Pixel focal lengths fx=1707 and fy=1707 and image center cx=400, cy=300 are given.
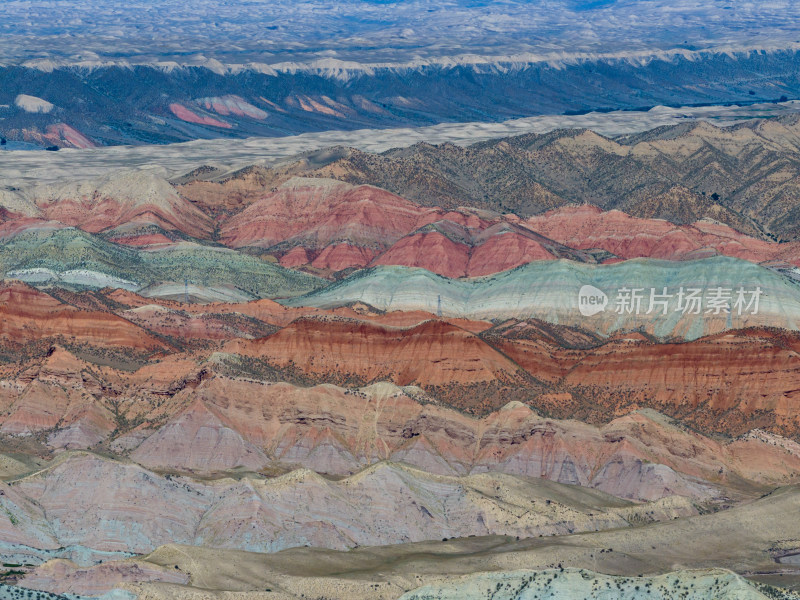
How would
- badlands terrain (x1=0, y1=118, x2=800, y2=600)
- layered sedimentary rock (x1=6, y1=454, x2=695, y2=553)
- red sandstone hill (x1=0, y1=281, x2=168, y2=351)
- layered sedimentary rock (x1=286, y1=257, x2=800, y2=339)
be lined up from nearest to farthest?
badlands terrain (x1=0, y1=118, x2=800, y2=600)
layered sedimentary rock (x1=6, y1=454, x2=695, y2=553)
red sandstone hill (x1=0, y1=281, x2=168, y2=351)
layered sedimentary rock (x1=286, y1=257, x2=800, y2=339)

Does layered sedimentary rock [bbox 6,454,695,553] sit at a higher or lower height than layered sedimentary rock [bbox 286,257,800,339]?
higher

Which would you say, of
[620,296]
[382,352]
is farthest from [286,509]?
[620,296]

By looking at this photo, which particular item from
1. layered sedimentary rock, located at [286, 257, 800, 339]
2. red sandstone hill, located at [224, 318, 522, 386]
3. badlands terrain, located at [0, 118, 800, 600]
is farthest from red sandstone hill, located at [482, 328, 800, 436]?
layered sedimentary rock, located at [286, 257, 800, 339]

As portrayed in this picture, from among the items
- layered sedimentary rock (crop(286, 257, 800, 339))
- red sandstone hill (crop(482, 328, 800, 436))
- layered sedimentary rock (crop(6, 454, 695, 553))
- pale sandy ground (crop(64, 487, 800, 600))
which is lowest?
layered sedimentary rock (crop(286, 257, 800, 339))

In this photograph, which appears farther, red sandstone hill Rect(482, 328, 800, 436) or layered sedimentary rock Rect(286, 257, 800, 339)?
layered sedimentary rock Rect(286, 257, 800, 339)

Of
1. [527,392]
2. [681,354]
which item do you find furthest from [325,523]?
[681,354]

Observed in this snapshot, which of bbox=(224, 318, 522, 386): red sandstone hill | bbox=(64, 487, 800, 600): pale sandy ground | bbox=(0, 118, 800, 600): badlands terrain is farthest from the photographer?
bbox=(224, 318, 522, 386): red sandstone hill

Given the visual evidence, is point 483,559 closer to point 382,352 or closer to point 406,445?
point 406,445

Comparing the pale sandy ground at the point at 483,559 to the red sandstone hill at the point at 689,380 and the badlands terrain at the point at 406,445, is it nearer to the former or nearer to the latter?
the badlands terrain at the point at 406,445

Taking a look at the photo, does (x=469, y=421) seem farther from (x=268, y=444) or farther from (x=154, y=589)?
(x=154, y=589)

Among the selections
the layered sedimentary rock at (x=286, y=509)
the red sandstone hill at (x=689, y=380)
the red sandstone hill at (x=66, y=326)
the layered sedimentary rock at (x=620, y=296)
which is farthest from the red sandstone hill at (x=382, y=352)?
the layered sedimentary rock at (x=620, y=296)

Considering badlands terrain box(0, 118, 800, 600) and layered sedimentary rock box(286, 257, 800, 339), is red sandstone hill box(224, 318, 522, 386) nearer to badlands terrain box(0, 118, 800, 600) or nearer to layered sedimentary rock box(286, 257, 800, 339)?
badlands terrain box(0, 118, 800, 600)
